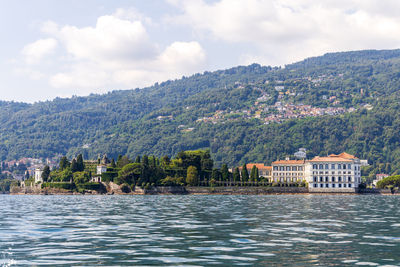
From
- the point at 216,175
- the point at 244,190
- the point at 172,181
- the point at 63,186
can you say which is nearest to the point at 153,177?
the point at 172,181

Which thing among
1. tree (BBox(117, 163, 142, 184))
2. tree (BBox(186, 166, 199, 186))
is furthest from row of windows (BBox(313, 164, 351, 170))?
tree (BBox(117, 163, 142, 184))

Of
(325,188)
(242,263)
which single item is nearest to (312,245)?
(242,263)

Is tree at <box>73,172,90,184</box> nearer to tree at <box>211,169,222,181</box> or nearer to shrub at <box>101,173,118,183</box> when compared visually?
shrub at <box>101,173,118,183</box>

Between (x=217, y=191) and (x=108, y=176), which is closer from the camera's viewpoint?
(x=217, y=191)

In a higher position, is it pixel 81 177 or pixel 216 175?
pixel 216 175

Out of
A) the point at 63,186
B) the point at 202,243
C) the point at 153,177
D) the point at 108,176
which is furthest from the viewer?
the point at 63,186

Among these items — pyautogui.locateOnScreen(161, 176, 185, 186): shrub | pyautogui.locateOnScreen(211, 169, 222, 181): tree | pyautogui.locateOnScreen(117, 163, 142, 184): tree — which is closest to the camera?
pyautogui.locateOnScreen(161, 176, 185, 186): shrub

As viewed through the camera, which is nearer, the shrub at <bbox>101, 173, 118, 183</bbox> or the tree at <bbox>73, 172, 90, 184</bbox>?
the shrub at <bbox>101, 173, 118, 183</bbox>

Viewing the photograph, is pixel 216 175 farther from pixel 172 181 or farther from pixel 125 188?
pixel 125 188

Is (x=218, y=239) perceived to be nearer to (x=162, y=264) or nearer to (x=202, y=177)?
(x=162, y=264)

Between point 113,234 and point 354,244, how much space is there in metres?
→ 13.8

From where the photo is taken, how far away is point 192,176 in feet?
563

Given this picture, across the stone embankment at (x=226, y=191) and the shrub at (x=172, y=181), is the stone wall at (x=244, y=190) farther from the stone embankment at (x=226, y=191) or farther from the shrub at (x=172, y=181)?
the shrub at (x=172, y=181)

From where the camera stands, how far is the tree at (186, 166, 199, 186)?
170 metres
